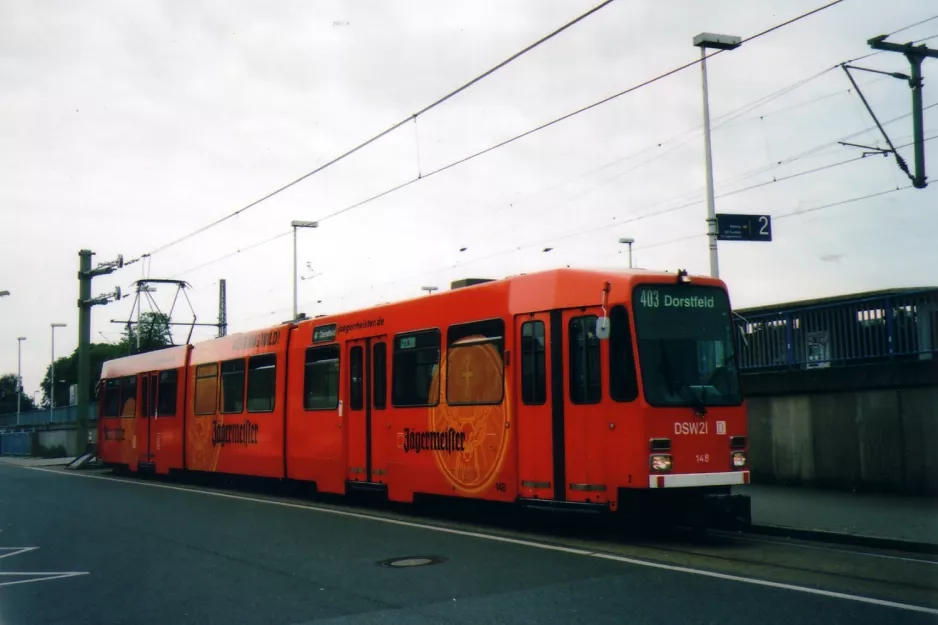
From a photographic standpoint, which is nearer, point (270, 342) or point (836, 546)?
point (836, 546)

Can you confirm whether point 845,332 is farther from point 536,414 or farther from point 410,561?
point 410,561

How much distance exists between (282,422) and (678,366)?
9.87m

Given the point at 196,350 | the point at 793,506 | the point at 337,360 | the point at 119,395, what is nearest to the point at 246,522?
the point at 337,360

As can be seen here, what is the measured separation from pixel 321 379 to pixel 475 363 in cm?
506

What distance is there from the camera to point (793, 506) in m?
14.1

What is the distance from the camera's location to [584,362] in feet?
39.4

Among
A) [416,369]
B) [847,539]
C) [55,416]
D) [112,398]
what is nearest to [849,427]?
[847,539]

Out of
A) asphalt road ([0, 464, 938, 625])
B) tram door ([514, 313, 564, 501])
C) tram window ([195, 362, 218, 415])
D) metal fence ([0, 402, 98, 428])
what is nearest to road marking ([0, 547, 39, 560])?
asphalt road ([0, 464, 938, 625])

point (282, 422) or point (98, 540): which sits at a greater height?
point (282, 422)

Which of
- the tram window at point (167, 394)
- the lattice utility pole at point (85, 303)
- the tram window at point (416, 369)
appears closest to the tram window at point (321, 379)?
the tram window at point (416, 369)

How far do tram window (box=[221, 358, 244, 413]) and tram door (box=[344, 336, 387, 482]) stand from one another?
5099 mm

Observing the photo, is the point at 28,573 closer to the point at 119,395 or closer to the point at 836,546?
the point at 836,546

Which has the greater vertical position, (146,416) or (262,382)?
(262,382)

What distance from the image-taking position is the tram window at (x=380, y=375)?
16.1 meters
